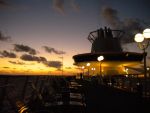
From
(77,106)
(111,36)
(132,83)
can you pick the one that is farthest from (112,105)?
(111,36)

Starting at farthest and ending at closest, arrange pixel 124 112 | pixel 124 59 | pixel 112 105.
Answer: pixel 124 59 < pixel 112 105 < pixel 124 112

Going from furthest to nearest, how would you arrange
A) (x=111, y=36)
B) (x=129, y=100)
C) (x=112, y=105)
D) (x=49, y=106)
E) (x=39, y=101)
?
(x=111, y=36) < (x=112, y=105) < (x=129, y=100) < (x=39, y=101) < (x=49, y=106)

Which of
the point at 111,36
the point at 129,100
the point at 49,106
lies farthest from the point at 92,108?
the point at 111,36

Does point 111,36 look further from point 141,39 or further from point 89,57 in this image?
point 141,39

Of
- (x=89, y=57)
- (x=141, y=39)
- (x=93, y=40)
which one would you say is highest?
(x=93, y=40)

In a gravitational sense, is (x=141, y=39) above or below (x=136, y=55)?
below

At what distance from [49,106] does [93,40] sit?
5977cm

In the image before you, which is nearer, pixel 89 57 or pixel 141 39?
pixel 141 39

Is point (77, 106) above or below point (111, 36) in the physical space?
below

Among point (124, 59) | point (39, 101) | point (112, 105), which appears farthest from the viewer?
point (124, 59)

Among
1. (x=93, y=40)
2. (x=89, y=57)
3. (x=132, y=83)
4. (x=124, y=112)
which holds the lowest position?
(x=124, y=112)

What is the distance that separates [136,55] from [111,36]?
8588 mm

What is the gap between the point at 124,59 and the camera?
62562mm

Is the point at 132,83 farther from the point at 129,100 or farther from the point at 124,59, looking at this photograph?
the point at 124,59
